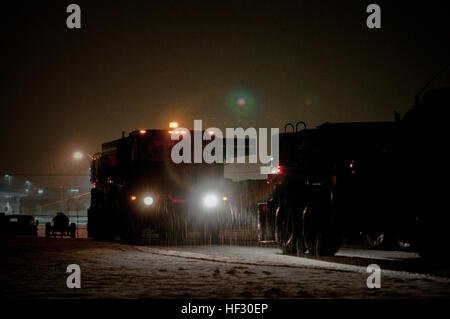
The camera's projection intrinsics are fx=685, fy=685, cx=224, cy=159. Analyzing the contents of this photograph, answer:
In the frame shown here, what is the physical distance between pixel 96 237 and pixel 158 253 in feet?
37.3

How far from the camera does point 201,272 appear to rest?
12258 millimetres

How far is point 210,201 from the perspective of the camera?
2430 cm

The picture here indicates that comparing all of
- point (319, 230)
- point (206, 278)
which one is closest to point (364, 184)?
point (319, 230)

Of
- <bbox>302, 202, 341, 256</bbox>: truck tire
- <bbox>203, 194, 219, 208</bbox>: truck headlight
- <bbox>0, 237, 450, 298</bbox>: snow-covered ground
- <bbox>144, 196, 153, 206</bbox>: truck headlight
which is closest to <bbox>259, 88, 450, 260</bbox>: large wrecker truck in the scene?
<bbox>302, 202, 341, 256</bbox>: truck tire

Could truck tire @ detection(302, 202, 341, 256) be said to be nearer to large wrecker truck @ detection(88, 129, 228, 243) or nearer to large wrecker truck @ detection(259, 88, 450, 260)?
large wrecker truck @ detection(259, 88, 450, 260)

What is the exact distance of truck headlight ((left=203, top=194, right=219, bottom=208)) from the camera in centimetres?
2426

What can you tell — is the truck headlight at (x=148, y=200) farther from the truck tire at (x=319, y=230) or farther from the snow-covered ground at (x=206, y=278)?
the truck tire at (x=319, y=230)

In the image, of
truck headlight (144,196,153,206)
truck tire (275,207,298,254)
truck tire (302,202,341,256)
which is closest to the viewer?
truck tire (302,202,341,256)

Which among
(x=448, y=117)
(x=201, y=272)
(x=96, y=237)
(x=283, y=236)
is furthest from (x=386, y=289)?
(x=96, y=237)

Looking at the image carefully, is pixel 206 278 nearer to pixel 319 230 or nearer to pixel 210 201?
pixel 319 230

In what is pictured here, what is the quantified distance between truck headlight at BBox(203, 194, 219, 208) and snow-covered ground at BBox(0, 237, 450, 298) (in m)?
8.06

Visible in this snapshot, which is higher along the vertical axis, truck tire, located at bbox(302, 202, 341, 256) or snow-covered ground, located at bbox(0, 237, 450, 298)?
truck tire, located at bbox(302, 202, 341, 256)
